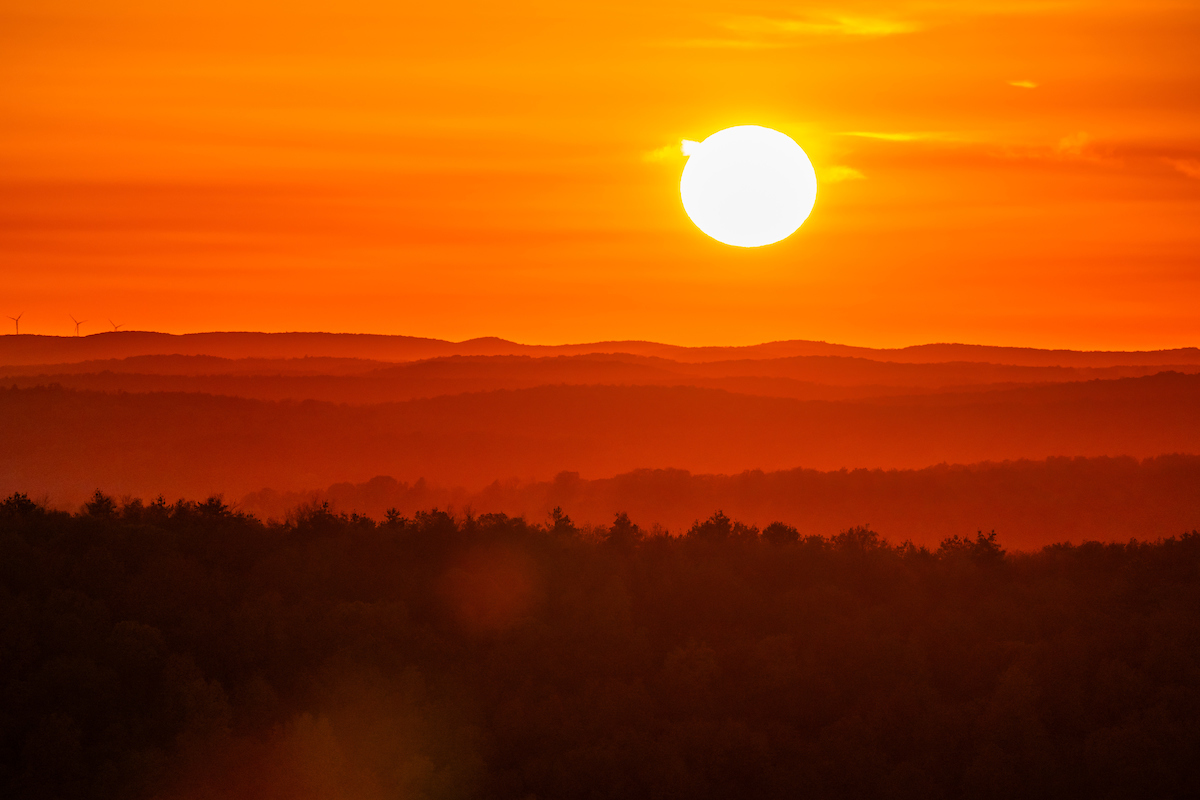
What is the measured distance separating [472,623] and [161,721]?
22.1ft

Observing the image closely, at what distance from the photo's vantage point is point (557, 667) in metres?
22.5

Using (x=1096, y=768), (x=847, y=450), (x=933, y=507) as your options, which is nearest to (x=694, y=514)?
(x=933, y=507)

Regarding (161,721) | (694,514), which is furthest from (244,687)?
(694,514)

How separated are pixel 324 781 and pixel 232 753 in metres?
1.37

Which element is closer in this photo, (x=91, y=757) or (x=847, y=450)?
(x=91, y=757)

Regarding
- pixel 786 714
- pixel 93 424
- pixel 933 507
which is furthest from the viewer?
pixel 93 424

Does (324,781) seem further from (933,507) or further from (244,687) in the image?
(933,507)

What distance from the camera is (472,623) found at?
2414cm

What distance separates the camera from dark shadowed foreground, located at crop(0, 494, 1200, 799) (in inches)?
742

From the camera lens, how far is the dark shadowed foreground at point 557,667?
61.8 ft

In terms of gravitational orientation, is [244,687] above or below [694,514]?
above

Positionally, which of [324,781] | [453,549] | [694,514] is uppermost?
[453,549]

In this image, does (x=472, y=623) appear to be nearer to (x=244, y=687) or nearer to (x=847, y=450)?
(x=244, y=687)

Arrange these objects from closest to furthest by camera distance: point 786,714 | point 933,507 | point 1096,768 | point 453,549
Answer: point 1096,768 → point 786,714 → point 453,549 → point 933,507
